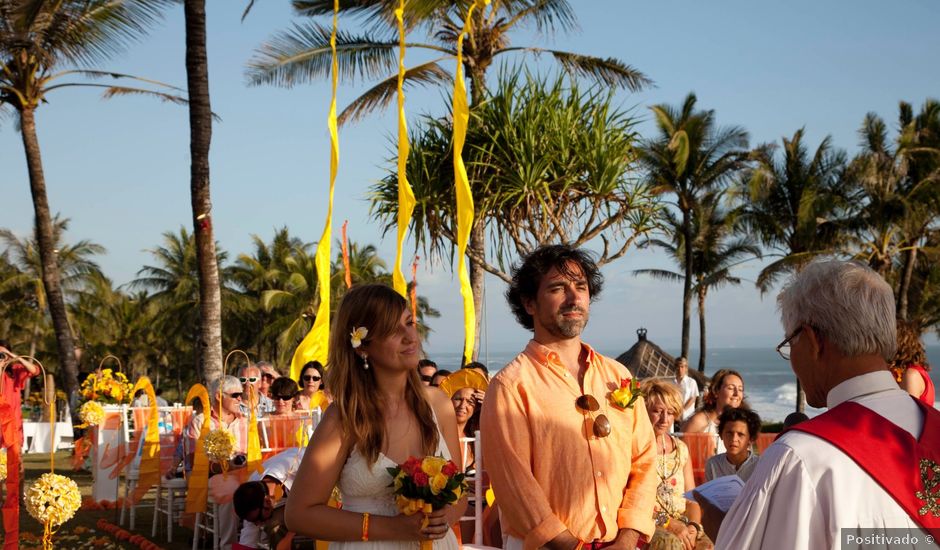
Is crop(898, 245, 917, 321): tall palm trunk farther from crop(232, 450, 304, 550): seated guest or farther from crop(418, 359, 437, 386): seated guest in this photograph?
crop(232, 450, 304, 550): seated guest

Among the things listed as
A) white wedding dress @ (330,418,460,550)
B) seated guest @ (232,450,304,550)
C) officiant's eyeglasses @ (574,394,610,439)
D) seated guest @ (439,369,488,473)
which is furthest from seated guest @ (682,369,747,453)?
white wedding dress @ (330,418,460,550)

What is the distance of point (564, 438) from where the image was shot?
392 centimetres

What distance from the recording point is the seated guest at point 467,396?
7.98 m

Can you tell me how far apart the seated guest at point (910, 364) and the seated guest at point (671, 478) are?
1.52 metres

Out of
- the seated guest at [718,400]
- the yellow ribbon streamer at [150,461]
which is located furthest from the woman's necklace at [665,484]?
the yellow ribbon streamer at [150,461]

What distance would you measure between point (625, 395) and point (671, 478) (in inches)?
105

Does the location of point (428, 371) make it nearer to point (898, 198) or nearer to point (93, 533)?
point (93, 533)

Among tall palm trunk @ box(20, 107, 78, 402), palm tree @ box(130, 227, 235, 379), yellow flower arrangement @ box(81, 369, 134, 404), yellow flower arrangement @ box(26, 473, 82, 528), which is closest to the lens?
yellow flower arrangement @ box(26, 473, 82, 528)

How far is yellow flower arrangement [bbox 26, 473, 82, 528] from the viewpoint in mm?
5508

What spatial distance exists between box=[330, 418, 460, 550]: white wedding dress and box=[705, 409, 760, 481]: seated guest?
13.0ft

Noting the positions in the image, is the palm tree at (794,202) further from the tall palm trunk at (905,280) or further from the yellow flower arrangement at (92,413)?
the yellow flower arrangement at (92,413)

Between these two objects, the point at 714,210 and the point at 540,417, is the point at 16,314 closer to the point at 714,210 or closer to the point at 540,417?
the point at 714,210

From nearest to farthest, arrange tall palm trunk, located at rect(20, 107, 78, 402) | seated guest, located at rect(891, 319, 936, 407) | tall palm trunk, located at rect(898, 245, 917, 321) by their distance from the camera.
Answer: seated guest, located at rect(891, 319, 936, 407)
tall palm trunk, located at rect(20, 107, 78, 402)
tall palm trunk, located at rect(898, 245, 917, 321)

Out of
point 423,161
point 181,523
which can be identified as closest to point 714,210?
point 423,161
